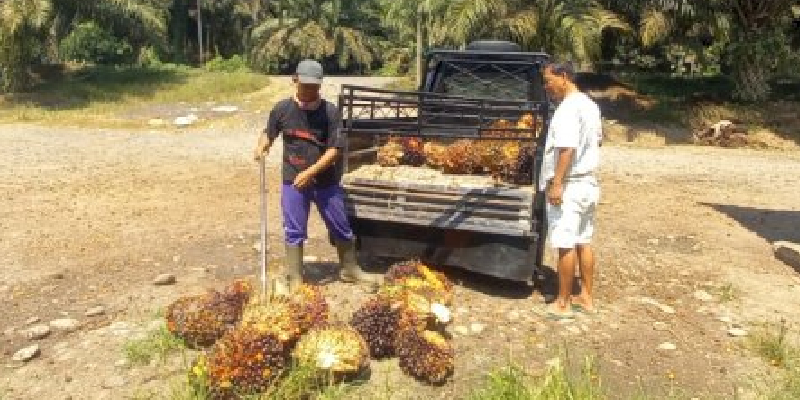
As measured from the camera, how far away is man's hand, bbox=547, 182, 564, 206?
473cm

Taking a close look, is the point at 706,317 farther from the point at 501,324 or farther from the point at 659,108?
the point at 659,108

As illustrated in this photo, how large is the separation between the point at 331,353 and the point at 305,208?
162 cm

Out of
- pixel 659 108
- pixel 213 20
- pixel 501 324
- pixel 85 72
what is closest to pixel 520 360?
pixel 501 324

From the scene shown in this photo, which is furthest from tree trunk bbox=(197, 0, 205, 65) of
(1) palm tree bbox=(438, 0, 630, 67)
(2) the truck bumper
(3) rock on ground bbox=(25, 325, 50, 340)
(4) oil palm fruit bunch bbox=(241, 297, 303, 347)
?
(4) oil palm fruit bunch bbox=(241, 297, 303, 347)

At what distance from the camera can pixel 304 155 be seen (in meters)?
4.96

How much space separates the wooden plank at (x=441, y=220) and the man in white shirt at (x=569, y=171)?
281 mm

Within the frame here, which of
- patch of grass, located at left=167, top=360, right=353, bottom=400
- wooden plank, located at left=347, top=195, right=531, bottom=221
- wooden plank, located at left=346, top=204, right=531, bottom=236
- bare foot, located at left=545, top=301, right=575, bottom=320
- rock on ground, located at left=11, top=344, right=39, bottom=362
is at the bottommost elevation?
rock on ground, located at left=11, top=344, right=39, bottom=362

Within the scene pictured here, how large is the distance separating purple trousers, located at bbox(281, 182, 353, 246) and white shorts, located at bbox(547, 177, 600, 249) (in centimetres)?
153

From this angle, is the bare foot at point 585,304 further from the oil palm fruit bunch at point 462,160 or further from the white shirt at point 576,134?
the oil palm fruit bunch at point 462,160

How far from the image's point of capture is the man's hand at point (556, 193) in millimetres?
4734

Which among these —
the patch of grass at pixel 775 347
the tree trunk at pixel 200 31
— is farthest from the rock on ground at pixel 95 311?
the tree trunk at pixel 200 31

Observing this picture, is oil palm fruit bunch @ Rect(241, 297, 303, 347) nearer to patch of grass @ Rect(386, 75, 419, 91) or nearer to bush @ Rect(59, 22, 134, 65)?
patch of grass @ Rect(386, 75, 419, 91)

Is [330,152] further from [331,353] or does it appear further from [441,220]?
[331,353]

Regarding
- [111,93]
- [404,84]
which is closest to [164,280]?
[111,93]
